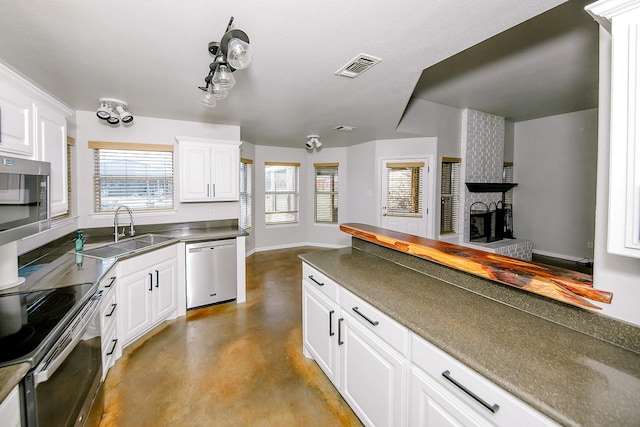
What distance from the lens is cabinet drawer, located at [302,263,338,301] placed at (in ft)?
6.12

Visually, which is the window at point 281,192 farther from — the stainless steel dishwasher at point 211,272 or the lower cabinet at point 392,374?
the lower cabinet at point 392,374

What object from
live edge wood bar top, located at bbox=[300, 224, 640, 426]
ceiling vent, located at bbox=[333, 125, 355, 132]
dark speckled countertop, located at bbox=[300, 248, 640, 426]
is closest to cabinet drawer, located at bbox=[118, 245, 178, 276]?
live edge wood bar top, located at bbox=[300, 224, 640, 426]

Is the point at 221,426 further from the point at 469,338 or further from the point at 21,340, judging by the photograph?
the point at 469,338

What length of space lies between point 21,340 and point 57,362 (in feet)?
0.55

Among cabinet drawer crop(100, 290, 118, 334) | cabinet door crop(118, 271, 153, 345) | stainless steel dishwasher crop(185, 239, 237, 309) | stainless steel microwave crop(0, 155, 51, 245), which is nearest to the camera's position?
stainless steel microwave crop(0, 155, 51, 245)

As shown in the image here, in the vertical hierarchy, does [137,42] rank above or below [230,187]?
above

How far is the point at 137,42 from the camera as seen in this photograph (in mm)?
1839

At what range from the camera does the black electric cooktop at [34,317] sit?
1042 millimetres

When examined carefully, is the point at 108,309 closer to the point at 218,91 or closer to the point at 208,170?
the point at 218,91

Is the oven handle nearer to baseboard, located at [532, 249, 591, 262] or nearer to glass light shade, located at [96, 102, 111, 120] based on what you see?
glass light shade, located at [96, 102, 111, 120]

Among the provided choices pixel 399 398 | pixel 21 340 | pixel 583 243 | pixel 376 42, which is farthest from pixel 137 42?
pixel 583 243

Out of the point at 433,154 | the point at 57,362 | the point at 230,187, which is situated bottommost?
the point at 57,362

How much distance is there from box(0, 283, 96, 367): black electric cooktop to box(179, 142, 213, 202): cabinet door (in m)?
2.00

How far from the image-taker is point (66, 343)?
1226 millimetres
